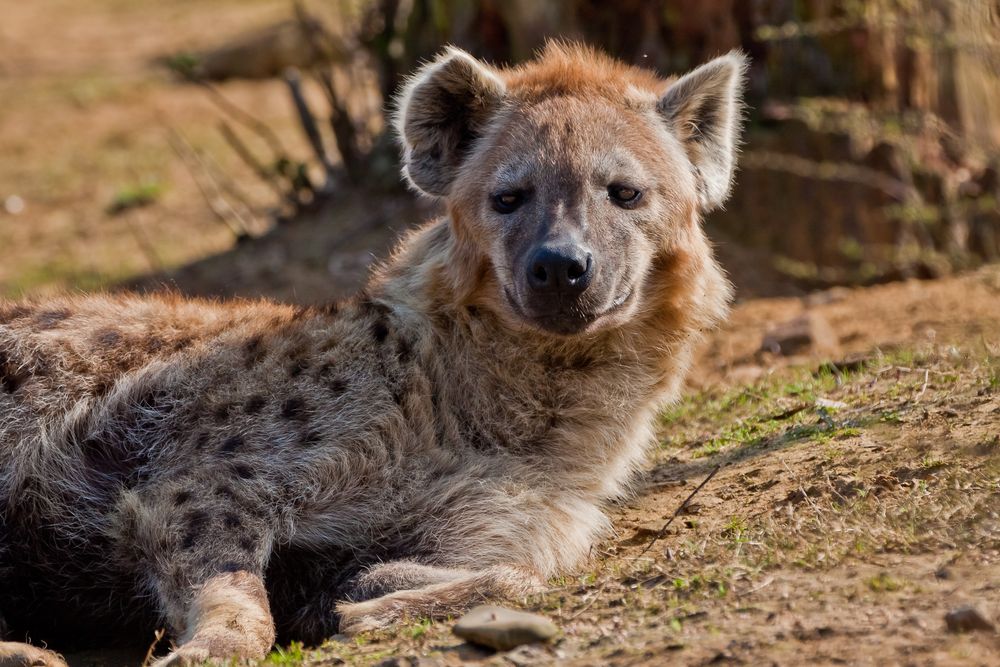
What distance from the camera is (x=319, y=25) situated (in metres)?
8.67

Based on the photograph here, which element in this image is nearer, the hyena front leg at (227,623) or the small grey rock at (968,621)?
the small grey rock at (968,621)

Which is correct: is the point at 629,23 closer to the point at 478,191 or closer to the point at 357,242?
the point at 357,242

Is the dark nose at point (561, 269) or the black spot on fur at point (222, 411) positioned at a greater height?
the dark nose at point (561, 269)

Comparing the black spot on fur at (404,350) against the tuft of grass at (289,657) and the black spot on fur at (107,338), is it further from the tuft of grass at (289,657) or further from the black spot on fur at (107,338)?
the tuft of grass at (289,657)

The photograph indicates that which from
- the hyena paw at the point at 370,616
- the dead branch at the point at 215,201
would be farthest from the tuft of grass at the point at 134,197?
the hyena paw at the point at 370,616

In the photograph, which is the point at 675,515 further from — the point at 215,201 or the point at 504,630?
the point at 215,201

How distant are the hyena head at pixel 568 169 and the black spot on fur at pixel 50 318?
4.33 ft

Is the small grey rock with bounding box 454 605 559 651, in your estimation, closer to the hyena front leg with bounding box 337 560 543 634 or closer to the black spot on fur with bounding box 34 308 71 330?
the hyena front leg with bounding box 337 560 543 634

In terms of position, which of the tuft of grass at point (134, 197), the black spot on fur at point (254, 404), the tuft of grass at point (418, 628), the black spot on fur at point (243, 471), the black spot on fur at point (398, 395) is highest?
the black spot on fur at point (398, 395)

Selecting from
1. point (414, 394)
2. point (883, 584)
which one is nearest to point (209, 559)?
point (414, 394)

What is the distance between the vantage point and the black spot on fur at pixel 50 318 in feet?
14.2

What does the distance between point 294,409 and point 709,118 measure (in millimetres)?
1859

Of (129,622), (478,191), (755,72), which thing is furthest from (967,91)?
(129,622)

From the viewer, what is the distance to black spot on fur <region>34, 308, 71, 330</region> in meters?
4.34
